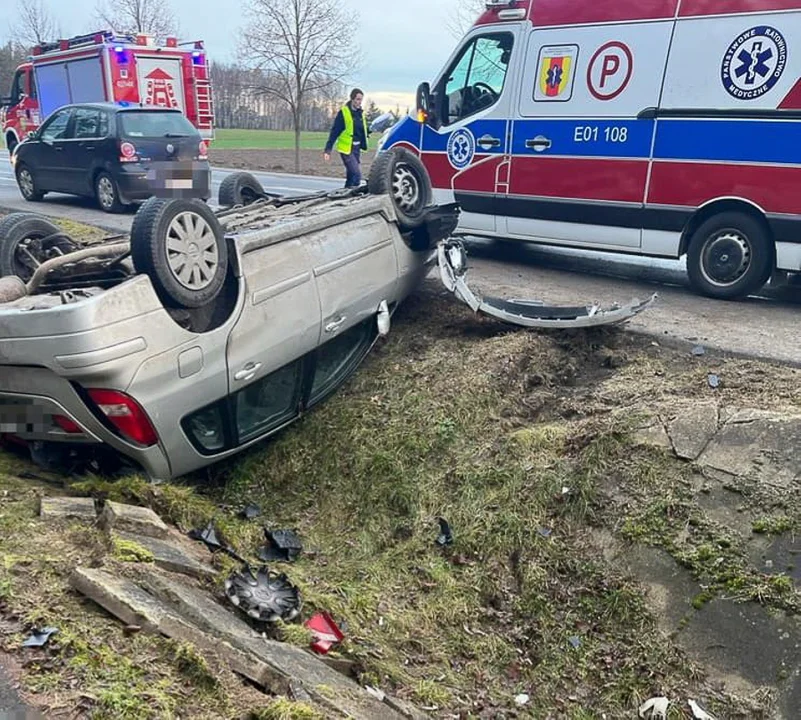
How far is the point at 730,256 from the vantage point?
6543 mm

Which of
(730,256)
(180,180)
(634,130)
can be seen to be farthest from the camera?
(634,130)

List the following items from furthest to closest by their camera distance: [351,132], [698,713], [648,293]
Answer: [351,132], [648,293], [698,713]

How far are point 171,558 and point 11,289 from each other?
167 cm

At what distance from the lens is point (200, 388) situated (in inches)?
149

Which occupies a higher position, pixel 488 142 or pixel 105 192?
pixel 488 142

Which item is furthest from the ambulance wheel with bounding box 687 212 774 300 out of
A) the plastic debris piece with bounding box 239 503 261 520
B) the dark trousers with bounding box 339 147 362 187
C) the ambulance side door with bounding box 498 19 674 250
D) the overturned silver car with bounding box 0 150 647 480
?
the dark trousers with bounding box 339 147 362 187

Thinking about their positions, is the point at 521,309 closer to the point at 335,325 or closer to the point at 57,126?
the point at 335,325

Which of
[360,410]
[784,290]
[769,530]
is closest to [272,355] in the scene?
[360,410]

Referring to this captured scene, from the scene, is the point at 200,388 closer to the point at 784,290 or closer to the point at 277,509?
the point at 277,509

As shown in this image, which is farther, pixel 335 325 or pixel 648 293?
pixel 648 293

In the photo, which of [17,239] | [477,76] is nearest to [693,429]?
[17,239]

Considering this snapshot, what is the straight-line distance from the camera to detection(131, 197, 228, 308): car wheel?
353 cm

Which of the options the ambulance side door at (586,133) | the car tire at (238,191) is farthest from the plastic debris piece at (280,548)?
the ambulance side door at (586,133)

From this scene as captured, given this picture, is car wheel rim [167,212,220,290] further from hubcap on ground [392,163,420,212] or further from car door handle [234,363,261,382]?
hubcap on ground [392,163,420,212]
